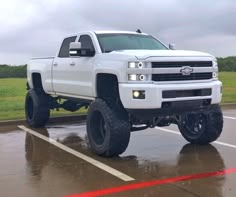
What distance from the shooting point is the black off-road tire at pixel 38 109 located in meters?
11.1

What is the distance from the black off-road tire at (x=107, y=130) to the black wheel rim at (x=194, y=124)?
5.93 ft

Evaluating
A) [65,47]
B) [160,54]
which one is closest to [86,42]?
[65,47]

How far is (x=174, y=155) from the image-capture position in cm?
777

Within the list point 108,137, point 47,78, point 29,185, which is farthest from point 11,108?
point 29,185

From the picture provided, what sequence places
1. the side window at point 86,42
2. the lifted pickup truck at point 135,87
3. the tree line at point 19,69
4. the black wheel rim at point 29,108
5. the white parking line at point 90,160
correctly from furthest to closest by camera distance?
the tree line at point 19,69, the black wheel rim at point 29,108, the side window at point 86,42, the lifted pickup truck at point 135,87, the white parking line at point 90,160

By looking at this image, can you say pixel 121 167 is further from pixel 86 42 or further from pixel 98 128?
pixel 86 42

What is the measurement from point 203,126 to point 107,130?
6.80ft

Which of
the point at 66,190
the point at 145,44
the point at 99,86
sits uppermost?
the point at 145,44

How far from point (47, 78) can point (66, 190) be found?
16.7 feet

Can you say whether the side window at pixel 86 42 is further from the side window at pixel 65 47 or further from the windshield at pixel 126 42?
the side window at pixel 65 47

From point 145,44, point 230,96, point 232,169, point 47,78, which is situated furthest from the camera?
point 230,96

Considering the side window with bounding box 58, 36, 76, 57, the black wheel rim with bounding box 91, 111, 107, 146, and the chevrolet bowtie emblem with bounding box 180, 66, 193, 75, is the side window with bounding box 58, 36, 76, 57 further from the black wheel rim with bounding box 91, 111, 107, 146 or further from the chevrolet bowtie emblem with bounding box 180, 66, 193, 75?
the chevrolet bowtie emblem with bounding box 180, 66, 193, 75

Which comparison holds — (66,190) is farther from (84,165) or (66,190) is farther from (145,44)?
(145,44)

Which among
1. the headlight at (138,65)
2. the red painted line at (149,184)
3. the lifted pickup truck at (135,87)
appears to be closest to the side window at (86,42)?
the lifted pickup truck at (135,87)
